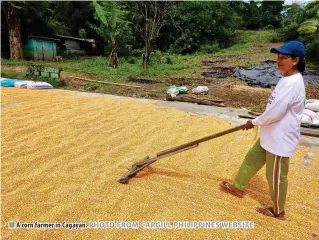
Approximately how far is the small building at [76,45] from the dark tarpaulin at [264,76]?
1260 centimetres

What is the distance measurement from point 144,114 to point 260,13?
24.7m

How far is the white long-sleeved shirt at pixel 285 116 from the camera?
203cm

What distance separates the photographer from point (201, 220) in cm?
214

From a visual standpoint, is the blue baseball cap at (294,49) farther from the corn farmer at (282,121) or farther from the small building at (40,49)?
the small building at (40,49)

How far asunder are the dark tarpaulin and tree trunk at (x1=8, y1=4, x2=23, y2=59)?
1180 centimetres

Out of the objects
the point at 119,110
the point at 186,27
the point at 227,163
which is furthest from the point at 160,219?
the point at 186,27

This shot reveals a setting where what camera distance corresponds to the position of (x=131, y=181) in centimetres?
267

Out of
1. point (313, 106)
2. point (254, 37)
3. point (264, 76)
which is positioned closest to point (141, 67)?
point (264, 76)

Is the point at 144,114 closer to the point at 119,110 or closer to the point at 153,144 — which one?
the point at 119,110

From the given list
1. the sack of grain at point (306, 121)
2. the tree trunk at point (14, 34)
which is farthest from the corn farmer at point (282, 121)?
the tree trunk at point (14, 34)

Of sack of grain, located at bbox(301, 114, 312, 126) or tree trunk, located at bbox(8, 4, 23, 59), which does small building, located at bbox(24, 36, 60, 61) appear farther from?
sack of grain, located at bbox(301, 114, 312, 126)

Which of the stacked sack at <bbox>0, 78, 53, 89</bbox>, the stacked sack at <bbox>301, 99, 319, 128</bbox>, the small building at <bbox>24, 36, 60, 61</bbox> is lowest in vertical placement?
the stacked sack at <bbox>301, 99, 319, 128</bbox>

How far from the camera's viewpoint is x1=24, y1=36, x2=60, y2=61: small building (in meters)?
15.9

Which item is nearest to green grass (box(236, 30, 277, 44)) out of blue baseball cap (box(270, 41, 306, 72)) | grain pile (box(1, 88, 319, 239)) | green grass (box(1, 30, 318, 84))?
green grass (box(1, 30, 318, 84))
